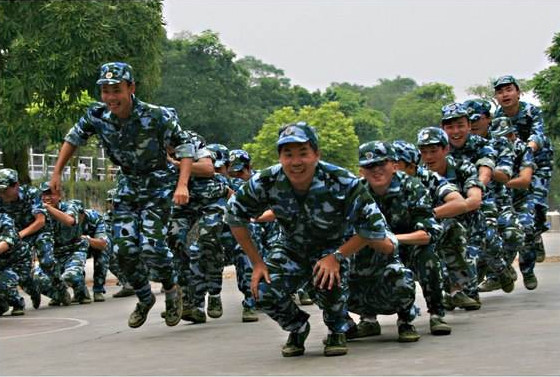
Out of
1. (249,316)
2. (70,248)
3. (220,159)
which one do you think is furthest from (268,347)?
(70,248)

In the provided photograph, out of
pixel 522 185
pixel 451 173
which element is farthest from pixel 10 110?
pixel 451 173

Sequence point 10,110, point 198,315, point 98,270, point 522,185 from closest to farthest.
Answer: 1. point 198,315
2. point 522,185
3. point 98,270
4. point 10,110

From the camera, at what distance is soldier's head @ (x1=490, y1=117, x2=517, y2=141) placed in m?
14.3

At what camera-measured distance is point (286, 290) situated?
8922 mm

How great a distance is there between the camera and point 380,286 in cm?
962

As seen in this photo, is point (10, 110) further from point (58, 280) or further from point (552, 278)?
point (552, 278)

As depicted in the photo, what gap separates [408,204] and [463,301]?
8.83 feet

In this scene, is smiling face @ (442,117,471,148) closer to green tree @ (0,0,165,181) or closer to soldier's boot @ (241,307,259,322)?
soldier's boot @ (241,307,259,322)

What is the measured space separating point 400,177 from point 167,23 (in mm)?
17012

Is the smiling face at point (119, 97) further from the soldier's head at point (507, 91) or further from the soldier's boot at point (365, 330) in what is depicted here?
the soldier's head at point (507, 91)

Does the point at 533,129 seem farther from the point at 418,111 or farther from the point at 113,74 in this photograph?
the point at 418,111

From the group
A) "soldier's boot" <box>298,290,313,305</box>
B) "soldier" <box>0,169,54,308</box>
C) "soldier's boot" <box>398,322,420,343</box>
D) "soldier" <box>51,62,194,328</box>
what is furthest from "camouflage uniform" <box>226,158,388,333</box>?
"soldier" <box>0,169,54,308</box>

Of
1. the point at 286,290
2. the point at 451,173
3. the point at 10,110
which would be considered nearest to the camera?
the point at 286,290

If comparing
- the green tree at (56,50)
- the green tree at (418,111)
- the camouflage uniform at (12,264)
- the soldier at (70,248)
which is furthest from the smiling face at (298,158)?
the green tree at (418,111)
